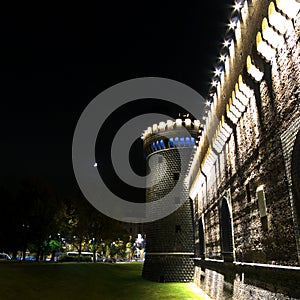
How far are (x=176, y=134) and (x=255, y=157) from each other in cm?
1773

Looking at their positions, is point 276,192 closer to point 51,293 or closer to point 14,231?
point 51,293

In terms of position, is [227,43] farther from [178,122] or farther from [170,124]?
[170,124]

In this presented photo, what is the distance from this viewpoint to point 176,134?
26.4 m

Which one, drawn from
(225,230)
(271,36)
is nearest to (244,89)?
(271,36)

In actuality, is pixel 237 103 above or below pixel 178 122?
below

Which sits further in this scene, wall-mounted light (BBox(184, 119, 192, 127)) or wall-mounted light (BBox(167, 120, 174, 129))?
wall-mounted light (BBox(184, 119, 192, 127))

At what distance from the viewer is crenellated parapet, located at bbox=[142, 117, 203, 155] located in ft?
86.4

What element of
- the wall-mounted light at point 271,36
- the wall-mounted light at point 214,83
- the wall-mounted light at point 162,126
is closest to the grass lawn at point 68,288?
the wall-mounted light at point 214,83

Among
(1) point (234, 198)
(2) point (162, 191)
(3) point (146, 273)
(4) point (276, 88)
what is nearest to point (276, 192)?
(4) point (276, 88)

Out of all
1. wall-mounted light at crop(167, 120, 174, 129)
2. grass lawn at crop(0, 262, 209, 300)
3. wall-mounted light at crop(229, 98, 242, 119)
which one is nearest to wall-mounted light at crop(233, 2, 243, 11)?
wall-mounted light at crop(229, 98, 242, 119)

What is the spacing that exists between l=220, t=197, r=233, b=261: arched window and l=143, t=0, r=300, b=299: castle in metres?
0.04

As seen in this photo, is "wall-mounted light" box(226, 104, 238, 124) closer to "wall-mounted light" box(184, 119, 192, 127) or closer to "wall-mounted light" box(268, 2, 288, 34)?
"wall-mounted light" box(268, 2, 288, 34)

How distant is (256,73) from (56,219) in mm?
29888

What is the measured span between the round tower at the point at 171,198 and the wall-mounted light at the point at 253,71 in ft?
58.6
